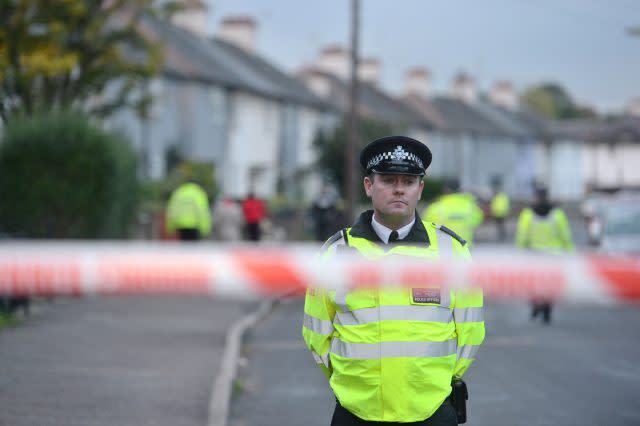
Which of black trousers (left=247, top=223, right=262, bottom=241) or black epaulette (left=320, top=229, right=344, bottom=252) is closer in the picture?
black epaulette (left=320, top=229, right=344, bottom=252)

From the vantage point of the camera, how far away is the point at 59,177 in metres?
18.1

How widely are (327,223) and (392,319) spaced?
79.3ft

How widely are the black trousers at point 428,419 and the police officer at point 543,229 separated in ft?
32.5

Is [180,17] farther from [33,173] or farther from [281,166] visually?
[33,173]

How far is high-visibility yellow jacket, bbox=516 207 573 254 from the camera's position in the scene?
1384 centimetres

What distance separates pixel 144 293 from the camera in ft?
11.8

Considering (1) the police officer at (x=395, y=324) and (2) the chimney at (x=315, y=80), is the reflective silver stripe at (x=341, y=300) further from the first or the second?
(2) the chimney at (x=315, y=80)

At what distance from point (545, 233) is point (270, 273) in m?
10.7

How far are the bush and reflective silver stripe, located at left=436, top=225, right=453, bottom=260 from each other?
14.7 meters

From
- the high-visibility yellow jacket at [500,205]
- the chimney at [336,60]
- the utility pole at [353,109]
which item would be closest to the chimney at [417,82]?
the chimney at [336,60]

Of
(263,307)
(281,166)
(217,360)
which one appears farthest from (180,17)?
(217,360)

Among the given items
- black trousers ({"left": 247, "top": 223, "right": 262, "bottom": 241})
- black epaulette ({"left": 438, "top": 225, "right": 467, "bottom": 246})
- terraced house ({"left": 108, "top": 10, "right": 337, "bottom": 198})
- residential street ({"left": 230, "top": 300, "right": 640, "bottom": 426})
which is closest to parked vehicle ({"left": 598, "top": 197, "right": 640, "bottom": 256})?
residential street ({"left": 230, "top": 300, "right": 640, "bottom": 426})

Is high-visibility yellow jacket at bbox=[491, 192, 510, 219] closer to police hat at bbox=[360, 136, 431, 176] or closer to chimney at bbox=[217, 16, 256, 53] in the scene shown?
chimney at bbox=[217, 16, 256, 53]

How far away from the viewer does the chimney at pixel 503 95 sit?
294 feet
